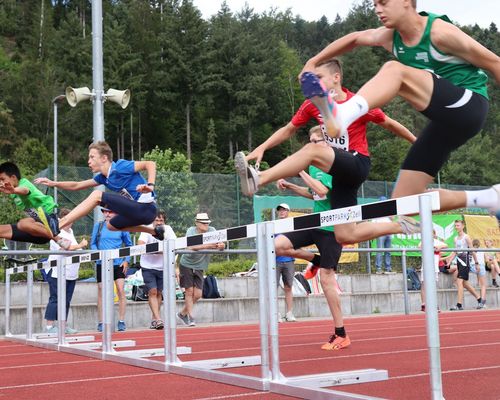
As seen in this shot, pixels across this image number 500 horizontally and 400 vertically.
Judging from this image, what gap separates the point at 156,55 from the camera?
6569 cm

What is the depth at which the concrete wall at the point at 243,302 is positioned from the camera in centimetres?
1220

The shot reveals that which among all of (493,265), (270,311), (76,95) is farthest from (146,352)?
(493,265)

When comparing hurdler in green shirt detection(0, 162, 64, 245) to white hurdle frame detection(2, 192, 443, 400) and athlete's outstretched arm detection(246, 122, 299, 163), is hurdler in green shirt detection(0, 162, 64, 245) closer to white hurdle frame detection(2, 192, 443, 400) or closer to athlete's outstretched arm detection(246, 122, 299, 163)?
white hurdle frame detection(2, 192, 443, 400)

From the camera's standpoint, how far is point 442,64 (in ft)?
14.9

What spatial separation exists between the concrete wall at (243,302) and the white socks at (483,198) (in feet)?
27.8

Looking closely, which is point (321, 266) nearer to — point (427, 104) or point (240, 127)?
point (427, 104)

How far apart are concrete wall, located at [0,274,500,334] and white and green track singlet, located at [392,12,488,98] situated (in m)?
8.60

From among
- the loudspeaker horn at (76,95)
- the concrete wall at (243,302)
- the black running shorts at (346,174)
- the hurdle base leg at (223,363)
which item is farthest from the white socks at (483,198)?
the loudspeaker horn at (76,95)

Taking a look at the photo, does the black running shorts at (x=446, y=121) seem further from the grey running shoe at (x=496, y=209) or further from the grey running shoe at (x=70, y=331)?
the grey running shoe at (x=70, y=331)

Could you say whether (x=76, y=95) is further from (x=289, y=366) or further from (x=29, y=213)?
(x=289, y=366)

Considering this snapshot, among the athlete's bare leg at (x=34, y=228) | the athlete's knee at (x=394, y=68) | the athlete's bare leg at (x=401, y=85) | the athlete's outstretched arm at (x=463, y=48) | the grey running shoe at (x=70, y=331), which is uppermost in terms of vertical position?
the athlete's outstretched arm at (x=463, y=48)

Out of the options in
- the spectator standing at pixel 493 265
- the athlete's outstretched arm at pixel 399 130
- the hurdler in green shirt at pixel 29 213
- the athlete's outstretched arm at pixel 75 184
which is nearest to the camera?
the athlete's outstretched arm at pixel 399 130

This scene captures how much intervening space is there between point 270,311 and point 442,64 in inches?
73.7

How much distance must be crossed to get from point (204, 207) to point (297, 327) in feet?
30.7
